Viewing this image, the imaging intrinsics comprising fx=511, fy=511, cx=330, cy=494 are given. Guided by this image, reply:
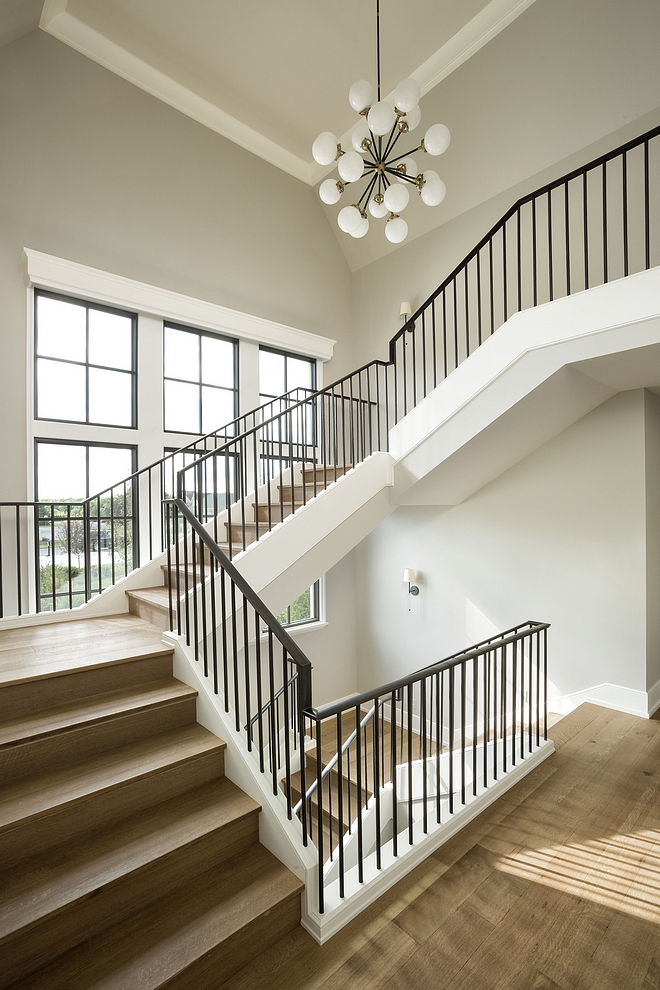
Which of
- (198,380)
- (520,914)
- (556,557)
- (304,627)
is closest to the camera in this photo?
(520,914)

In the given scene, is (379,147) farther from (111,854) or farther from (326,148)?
(111,854)

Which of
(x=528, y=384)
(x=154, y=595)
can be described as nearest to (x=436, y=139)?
(x=528, y=384)

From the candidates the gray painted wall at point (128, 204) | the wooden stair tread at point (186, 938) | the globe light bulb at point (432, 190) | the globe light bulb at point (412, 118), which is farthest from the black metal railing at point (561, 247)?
the wooden stair tread at point (186, 938)

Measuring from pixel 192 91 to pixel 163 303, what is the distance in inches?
92.5

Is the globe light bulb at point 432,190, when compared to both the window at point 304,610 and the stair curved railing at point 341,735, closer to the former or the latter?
the stair curved railing at point 341,735

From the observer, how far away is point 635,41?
4344 mm

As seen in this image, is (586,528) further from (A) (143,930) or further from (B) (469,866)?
(A) (143,930)

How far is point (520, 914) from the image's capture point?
218cm

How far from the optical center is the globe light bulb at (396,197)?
3467 millimetres

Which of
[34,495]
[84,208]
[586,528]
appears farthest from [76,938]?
[84,208]

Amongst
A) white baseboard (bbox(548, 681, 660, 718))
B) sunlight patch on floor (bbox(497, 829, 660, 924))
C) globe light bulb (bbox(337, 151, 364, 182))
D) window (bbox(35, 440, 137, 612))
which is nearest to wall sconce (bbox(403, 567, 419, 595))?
white baseboard (bbox(548, 681, 660, 718))

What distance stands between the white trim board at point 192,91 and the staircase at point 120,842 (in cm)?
501

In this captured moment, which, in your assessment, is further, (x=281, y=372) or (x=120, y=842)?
(x=281, y=372)

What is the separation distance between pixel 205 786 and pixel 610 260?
547 centimetres
